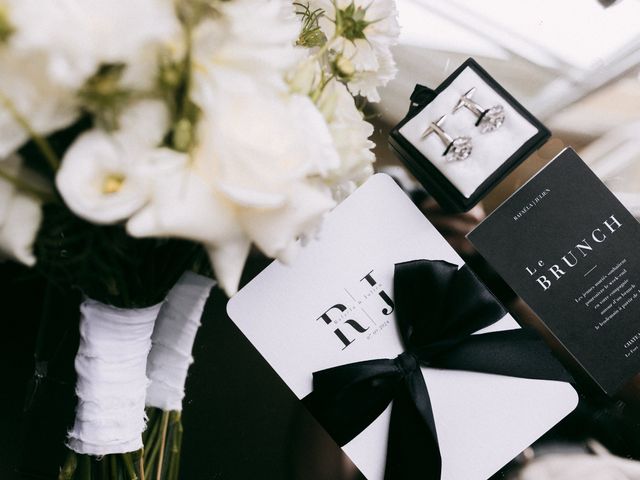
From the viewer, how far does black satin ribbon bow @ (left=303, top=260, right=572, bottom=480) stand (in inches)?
24.1

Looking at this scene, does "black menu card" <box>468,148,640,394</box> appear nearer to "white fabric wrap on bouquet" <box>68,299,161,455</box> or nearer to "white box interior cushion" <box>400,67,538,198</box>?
"white box interior cushion" <box>400,67,538,198</box>

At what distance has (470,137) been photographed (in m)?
0.62

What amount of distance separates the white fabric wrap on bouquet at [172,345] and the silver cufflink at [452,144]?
0.93ft

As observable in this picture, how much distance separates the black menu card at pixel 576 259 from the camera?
65 centimetres

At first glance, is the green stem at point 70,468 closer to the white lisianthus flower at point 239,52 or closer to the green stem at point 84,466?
the green stem at point 84,466

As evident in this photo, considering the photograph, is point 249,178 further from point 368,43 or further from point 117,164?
point 368,43

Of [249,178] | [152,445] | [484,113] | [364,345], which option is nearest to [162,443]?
[152,445]

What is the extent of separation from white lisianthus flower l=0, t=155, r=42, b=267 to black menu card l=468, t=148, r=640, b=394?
0.45 metres

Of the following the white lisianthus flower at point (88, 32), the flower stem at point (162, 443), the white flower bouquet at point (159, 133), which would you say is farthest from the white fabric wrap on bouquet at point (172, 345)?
the white lisianthus flower at point (88, 32)

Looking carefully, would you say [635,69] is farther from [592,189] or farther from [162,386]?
[162,386]

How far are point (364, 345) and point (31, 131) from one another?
1.36ft

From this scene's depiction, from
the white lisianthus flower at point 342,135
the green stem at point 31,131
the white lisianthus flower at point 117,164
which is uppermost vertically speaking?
the green stem at point 31,131

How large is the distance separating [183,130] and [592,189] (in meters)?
0.51

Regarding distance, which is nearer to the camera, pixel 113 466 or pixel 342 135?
pixel 342 135
